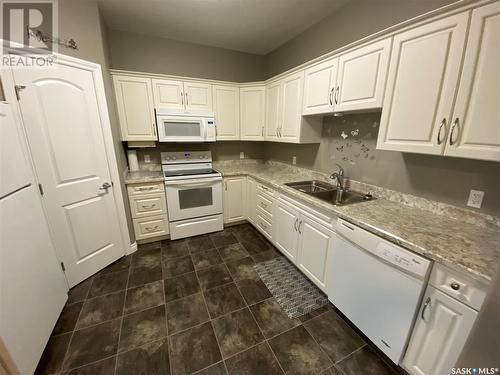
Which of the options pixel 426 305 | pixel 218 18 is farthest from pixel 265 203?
pixel 218 18

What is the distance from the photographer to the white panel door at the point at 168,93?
2.67 meters

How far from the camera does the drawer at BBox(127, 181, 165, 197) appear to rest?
2514 millimetres

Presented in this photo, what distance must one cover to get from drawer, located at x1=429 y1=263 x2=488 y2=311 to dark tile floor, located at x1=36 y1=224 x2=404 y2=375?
30.7 inches

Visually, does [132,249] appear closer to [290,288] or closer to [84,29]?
[290,288]

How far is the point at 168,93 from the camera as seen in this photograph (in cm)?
274

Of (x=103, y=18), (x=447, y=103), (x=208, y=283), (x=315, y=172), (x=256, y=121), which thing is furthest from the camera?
(x=256, y=121)

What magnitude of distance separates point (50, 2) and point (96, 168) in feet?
4.65

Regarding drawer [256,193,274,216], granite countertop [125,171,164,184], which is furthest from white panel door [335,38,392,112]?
granite countertop [125,171,164,184]

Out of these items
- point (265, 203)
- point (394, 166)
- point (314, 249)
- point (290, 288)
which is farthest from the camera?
point (265, 203)

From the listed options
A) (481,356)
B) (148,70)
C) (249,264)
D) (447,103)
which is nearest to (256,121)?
(148,70)

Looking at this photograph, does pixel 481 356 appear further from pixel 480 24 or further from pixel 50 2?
pixel 50 2

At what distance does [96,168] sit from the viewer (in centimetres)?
208

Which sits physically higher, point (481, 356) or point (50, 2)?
point (50, 2)

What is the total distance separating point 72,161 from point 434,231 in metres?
2.95
